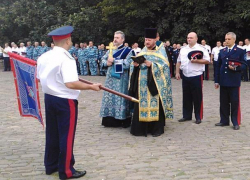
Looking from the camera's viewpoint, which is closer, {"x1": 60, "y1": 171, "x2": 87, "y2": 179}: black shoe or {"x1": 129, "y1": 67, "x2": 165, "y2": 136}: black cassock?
{"x1": 60, "y1": 171, "x2": 87, "y2": 179}: black shoe

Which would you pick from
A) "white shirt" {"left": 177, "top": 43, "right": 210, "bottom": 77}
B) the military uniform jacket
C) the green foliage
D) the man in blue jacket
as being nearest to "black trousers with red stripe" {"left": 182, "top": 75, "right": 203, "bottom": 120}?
"white shirt" {"left": 177, "top": 43, "right": 210, "bottom": 77}

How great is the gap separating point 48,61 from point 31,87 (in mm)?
873

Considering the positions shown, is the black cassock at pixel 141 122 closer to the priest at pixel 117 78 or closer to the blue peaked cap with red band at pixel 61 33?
the priest at pixel 117 78

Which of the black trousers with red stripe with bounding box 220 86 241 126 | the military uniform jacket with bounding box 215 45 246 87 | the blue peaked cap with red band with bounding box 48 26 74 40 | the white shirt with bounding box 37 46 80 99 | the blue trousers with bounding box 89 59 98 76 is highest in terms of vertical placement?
the blue peaked cap with red band with bounding box 48 26 74 40

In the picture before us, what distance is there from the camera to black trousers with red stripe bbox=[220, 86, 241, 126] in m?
7.84

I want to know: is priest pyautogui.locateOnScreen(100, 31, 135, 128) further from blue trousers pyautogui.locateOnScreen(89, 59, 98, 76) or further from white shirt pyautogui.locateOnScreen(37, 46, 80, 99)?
blue trousers pyautogui.locateOnScreen(89, 59, 98, 76)

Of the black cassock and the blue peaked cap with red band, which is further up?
the blue peaked cap with red band

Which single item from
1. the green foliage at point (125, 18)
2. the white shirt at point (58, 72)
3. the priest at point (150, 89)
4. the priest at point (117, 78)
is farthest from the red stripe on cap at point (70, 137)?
the green foliage at point (125, 18)

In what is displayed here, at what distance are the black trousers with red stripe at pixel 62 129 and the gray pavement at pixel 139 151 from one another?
32cm

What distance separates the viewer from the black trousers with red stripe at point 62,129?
4.92m

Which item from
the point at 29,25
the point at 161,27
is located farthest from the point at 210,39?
the point at 29,25

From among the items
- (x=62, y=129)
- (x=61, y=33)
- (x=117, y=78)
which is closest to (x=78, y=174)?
(x=62, y=129)

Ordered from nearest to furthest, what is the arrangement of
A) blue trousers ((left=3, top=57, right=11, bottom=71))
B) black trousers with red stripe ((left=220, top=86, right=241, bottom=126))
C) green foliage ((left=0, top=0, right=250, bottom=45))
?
black trousers with red stripe ((left=220, top=86, right=241, bottom=126))
green foliage ((left=0, top=0, right=250, bottom=45))
blue trousers ((left=3, top=57, right=11, bottom=71))

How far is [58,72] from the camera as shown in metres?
4.74
